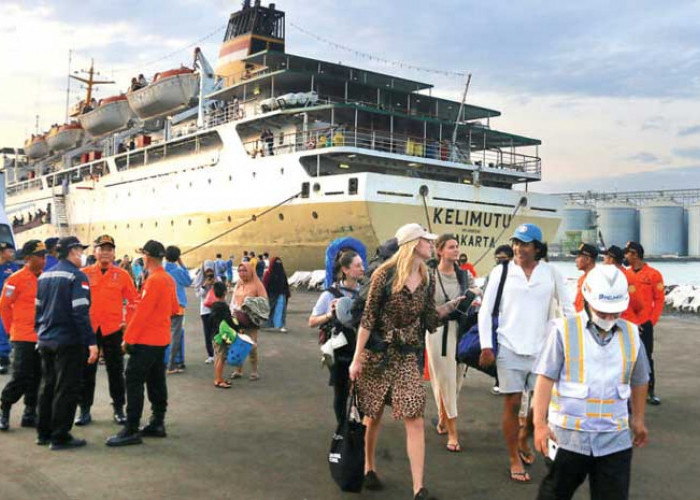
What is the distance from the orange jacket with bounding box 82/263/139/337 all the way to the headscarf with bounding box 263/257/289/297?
18.9 ft

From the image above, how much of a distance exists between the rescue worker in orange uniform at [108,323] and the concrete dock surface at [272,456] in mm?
235

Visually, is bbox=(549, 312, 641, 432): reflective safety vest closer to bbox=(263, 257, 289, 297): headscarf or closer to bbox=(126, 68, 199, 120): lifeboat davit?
bbox=(263, 257, 289, 297): headscarf

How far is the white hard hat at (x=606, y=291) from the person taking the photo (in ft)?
7.90

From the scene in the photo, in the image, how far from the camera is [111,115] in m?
37.2

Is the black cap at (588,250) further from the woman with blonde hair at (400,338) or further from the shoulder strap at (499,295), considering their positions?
the woman with blonde hair at (400,338)

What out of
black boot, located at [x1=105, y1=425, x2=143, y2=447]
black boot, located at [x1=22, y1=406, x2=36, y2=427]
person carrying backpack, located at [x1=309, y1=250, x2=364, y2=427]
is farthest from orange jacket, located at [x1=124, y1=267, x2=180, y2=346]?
person carrying backpack, located at [x1=309, y1=250, x2=364, y2=427]

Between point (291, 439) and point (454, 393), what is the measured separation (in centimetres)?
139

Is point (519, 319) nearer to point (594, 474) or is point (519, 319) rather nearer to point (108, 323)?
point (594, 474)

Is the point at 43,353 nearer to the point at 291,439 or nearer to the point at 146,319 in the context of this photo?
the point at 146,319

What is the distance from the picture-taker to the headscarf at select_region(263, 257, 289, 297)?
1123 centimetres

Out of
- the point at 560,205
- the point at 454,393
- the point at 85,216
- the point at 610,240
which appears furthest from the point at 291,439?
the point at 610,240

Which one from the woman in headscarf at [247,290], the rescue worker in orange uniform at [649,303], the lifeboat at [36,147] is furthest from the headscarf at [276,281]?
the lifeboat at [36,147]

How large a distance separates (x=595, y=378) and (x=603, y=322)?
0.25 meters

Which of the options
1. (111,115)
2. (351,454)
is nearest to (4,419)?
(351,454)
